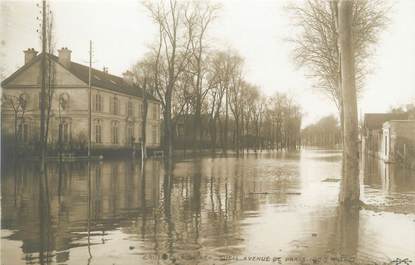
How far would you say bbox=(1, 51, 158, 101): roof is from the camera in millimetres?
42338

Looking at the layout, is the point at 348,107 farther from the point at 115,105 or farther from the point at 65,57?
the point at 115,105

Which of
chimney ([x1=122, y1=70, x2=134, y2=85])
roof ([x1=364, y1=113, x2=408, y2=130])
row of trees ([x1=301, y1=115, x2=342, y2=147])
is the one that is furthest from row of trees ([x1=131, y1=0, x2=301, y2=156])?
row of trees ([x1=301, y1=115, x2=342, y2=147])

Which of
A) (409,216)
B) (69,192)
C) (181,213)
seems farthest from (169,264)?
(69,192)

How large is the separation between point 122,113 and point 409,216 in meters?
44.1

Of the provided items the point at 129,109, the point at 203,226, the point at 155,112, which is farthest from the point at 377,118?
the point at 203,226

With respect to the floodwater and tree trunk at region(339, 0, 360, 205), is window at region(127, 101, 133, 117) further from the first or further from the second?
tree trunk at region(339, 0, 360, 205)

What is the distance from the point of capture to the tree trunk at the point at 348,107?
12211 mm

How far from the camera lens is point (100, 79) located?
50.1m

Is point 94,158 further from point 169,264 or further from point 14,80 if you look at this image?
point 169,264

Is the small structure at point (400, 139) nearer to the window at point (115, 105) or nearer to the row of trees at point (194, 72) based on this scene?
the row of trees at point (194, 72)

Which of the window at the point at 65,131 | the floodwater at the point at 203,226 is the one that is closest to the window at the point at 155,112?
the window at the point at 65,131

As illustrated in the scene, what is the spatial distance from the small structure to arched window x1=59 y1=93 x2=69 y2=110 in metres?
26.1

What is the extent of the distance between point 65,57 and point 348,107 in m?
36.5

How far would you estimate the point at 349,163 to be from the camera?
504 inches
